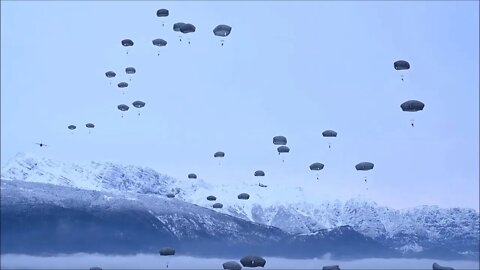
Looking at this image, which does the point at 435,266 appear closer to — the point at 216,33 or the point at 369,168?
the point at 369,168

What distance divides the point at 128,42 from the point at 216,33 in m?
14.5

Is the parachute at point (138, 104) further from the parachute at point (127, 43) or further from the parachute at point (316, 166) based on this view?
the parachute at point (316, 166)

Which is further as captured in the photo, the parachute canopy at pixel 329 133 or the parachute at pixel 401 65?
the parachute canopy at pixel 329 133

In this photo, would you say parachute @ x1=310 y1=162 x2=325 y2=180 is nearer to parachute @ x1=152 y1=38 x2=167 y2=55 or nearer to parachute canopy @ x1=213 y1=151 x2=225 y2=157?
parachute canopy @ x1=213 y1=151 x2=225 y2=157

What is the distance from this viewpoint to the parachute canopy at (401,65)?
103 metres

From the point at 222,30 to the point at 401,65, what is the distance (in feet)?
95.3

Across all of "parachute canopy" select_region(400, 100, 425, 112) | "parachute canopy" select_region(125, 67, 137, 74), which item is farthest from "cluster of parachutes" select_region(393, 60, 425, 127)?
"parachute canopy" select_region(125, 67, 137, 74)

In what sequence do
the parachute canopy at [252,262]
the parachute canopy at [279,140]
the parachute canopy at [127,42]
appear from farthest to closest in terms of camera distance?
1. the parachute canopy at [252,262]
2. the parachute canopy at [279,140]
3. the parachute canopy at [127,42]

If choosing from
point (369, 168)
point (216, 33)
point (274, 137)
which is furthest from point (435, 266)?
point (216, 33)

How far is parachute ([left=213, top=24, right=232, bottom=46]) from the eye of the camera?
11025 cm

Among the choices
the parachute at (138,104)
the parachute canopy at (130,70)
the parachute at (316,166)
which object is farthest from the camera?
the parachute at (138,104)

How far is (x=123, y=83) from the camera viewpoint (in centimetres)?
10869

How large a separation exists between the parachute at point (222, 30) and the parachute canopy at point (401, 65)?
90.1ft

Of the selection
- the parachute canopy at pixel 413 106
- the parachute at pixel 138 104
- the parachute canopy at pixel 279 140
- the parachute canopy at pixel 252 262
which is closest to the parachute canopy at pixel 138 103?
the parachute at pixel 138 104
